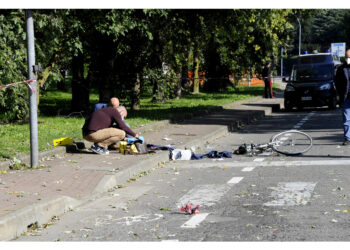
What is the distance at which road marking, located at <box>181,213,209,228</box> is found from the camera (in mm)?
6762

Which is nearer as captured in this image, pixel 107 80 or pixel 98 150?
pixel 98 150

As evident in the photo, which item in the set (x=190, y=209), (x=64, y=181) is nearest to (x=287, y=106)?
(x=64, y=181)

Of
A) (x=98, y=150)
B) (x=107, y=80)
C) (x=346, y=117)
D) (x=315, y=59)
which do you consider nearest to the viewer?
(x=98, y=150)

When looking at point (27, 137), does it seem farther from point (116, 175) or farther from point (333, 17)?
point (333, 17)

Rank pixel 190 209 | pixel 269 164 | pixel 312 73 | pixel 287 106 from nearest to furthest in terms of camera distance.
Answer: pixel 190 209, pixel 269 164, pixel 287 106, pixel 312 73

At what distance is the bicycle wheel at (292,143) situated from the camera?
1327cm

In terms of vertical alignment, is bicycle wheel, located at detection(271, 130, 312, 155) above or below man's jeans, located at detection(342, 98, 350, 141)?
below

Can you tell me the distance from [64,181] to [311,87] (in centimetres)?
1968

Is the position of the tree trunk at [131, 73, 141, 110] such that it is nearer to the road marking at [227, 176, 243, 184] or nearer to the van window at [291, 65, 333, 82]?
the van window at [291, 65, 333, 82]

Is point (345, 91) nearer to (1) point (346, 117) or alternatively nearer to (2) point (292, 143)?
(1) point (346, 117)

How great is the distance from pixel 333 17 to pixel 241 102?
106 meters

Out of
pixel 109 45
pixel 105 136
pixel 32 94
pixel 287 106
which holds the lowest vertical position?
pixel 287 106

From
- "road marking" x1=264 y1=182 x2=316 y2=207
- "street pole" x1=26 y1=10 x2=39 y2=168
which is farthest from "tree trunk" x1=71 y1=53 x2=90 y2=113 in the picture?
"road marking" x1=264 y1=182 x2=316 y2=207

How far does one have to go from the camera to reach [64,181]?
31.7ft
